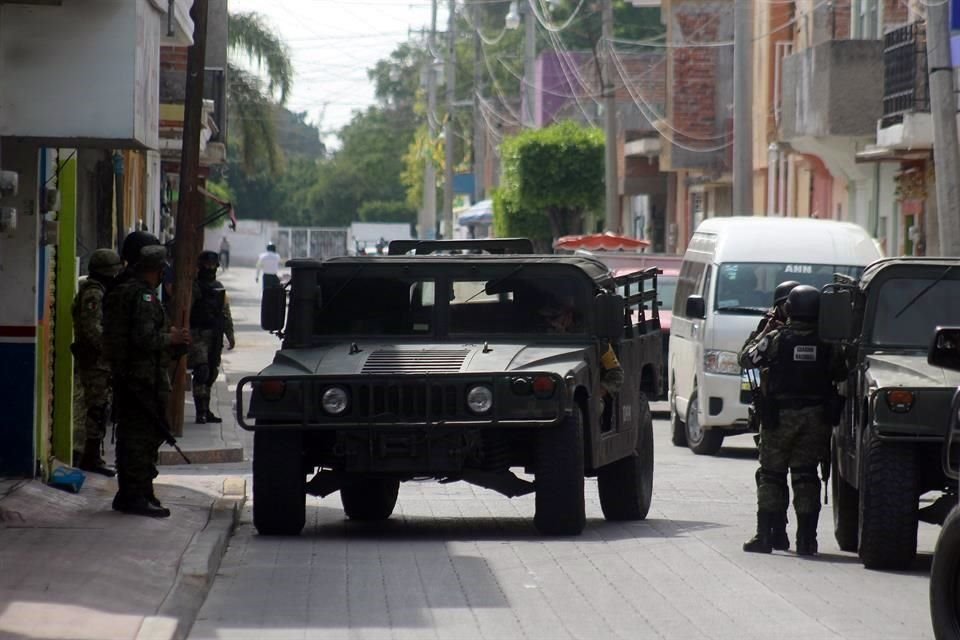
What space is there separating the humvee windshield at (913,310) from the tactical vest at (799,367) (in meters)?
0.36

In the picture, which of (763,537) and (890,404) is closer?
(890,404)

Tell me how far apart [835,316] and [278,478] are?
3.49 meters

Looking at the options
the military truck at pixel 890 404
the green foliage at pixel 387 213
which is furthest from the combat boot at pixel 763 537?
the green foliage at pixel 387 213

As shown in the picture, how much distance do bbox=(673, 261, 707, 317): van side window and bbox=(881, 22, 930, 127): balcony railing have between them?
7137 millimetres

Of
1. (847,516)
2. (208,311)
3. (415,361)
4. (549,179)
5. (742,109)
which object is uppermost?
(549,179)

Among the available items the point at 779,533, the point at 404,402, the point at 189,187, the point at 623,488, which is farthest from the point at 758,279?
the point at 404,402

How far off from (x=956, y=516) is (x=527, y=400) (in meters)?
4.22

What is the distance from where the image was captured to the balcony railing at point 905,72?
27.3 meters

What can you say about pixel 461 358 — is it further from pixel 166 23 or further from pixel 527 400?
pixel 166 23

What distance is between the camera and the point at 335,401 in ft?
38.7

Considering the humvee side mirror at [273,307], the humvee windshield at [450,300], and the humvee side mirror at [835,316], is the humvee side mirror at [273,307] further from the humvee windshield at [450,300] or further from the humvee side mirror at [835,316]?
the humvee side mirror at [835,316]

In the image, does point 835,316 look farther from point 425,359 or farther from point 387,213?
point 387,213

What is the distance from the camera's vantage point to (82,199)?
795 inches

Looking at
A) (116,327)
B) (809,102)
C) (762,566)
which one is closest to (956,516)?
(762,566)
